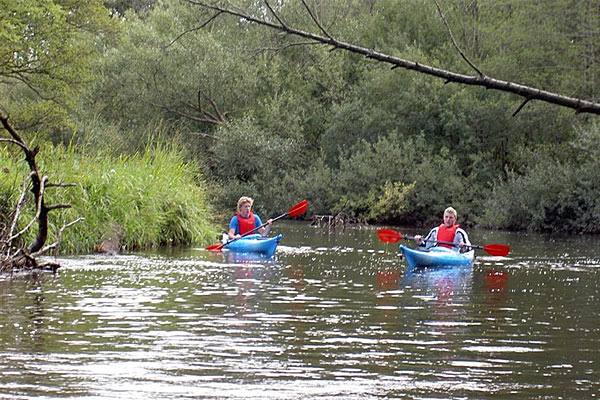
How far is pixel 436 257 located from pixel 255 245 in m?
3.77

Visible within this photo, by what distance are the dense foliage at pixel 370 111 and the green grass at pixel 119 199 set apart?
9.73m

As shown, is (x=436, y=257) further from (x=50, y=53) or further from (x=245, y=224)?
(x=50, y=53)

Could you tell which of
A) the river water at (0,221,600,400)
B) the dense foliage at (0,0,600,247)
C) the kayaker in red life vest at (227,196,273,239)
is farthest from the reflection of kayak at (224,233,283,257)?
the dense foliage at (0,0,600,247)

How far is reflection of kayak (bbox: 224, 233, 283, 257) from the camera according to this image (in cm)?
1900

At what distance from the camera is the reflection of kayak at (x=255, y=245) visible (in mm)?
19000

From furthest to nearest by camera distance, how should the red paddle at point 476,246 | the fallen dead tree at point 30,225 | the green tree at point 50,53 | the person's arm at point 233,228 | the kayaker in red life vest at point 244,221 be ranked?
the green tree at point 50,53
the kayaker in red life vest at point 244,221
the person's arm at point 233,228
the red paddle at point 476,246
the fallen dead tree at point 30,225

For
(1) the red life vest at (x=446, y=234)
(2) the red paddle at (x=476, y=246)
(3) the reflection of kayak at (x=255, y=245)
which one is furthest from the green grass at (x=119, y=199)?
(1) the red life vest at (x=446, y=234)

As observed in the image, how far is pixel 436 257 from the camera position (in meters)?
17.1

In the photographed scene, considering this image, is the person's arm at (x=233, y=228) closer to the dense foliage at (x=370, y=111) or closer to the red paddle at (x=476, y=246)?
the red paddle at (x=476, y=246)

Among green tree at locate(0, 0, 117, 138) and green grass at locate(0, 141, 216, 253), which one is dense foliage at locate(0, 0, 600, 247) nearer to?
green tree at locate(0, 0, 117, 138)

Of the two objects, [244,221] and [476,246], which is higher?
[244,221]

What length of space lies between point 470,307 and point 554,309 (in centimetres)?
94

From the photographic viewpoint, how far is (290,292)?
42.0 ft

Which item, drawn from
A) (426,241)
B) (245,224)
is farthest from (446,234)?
(245,224)
